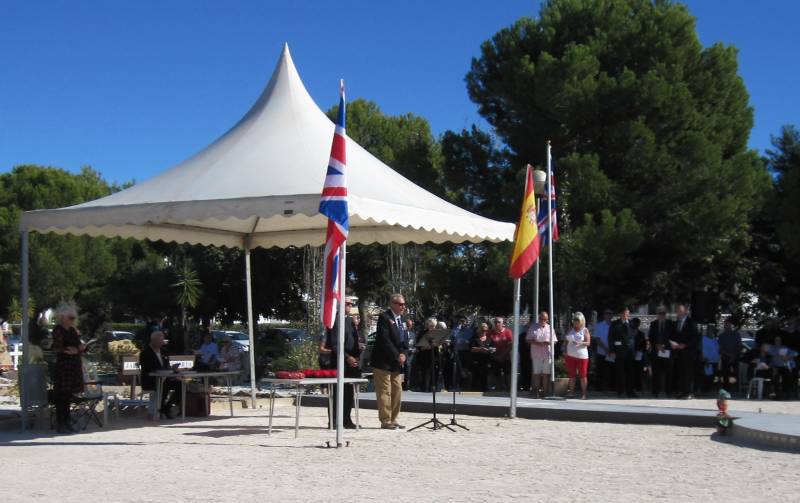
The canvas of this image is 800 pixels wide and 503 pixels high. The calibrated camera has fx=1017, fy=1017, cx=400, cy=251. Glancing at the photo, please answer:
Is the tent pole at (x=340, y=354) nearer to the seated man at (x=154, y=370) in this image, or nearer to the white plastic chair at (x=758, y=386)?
the seated man at (x=154, y=370)

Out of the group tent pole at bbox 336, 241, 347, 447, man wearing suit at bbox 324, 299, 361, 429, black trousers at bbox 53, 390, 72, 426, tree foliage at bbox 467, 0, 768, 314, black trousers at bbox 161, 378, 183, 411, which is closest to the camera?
tent pole at bbox 336, 241, 347, 447

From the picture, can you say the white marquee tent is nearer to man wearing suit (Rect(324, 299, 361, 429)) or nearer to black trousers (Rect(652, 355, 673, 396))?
man wearing suit (Rect(324, 299, 361, 429))

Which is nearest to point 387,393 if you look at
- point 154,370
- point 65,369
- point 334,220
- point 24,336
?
point 334,220

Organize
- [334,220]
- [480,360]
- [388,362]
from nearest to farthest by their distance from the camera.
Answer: [334,220] < [388,362] < [480,360]

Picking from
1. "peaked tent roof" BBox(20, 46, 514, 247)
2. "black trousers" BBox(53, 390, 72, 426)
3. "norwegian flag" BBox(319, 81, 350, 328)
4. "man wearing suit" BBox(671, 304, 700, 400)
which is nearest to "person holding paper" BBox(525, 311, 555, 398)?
"man wearing suit" BBox(671, 304, 700, 400)

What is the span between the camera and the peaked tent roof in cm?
1119

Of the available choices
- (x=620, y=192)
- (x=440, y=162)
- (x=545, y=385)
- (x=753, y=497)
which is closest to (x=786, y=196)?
(x=620, y=192)

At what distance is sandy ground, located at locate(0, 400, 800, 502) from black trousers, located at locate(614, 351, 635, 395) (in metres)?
5.70

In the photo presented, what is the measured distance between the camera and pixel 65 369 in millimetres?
11859

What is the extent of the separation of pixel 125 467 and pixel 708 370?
13.1m

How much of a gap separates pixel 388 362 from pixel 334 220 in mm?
2316

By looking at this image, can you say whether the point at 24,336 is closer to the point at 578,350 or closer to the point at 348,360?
A: the point at 348,360

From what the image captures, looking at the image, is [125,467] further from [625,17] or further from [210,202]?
[625,17]

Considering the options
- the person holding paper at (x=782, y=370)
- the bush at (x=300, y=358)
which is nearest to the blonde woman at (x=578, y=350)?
the person holding paper at (x=782, y=370)
